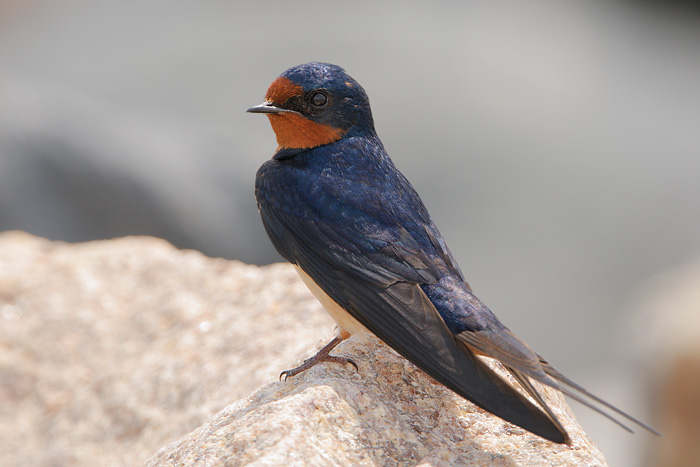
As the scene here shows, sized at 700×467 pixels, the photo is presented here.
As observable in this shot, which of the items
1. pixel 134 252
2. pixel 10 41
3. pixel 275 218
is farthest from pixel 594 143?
pixel 10 41

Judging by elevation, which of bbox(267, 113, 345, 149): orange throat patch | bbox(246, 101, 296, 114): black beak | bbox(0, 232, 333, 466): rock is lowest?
bbox(0, 232, 333, 466): rock

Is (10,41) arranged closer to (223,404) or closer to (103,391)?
(103,391)

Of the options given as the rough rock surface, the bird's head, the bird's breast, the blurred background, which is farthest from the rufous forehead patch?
the blurred background

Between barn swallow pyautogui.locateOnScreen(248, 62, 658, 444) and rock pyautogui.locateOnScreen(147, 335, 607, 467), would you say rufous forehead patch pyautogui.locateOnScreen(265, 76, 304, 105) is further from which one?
rock pyautogui.locateOnScreen(147, 335, 607, 467)

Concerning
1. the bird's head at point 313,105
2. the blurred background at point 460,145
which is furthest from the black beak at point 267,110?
the blurred background at point 460,145

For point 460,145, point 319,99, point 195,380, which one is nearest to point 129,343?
point 195,380

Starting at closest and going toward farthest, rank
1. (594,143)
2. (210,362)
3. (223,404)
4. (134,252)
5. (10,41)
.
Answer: (223,404) → (210,362) → (134,252) → (594,143) → (10,41)

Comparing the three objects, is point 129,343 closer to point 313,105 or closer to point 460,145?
point 313,105

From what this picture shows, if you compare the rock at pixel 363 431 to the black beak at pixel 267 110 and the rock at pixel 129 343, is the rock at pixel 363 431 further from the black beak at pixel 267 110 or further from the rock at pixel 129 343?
the black beak at pixel 267 110
